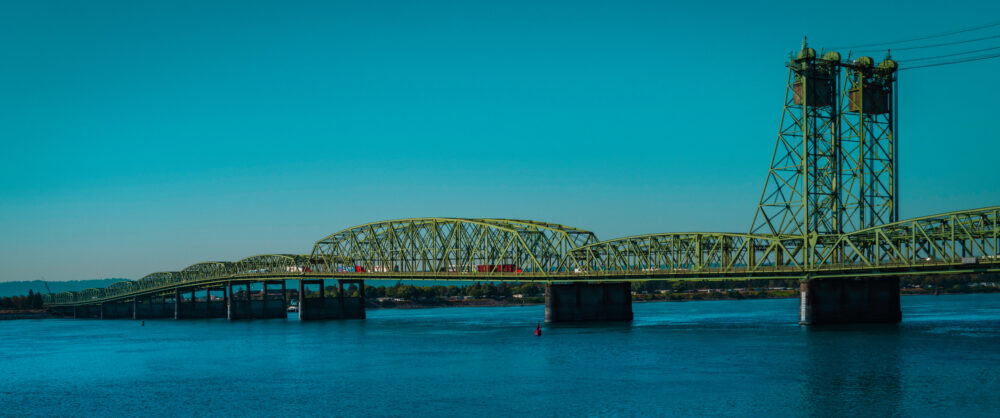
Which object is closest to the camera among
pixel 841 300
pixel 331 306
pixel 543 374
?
pixel 543 374

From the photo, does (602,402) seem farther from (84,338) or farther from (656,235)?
(84,338)

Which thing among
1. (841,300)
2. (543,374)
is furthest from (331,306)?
(543,374)

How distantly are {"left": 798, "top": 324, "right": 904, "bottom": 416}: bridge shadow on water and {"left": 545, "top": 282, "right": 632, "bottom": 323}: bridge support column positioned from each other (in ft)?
137

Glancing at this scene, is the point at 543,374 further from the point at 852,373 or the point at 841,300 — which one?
the point at 841,300

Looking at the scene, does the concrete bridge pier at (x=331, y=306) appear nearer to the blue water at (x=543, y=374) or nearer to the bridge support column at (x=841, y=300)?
the blue water at (x=543, y=374)

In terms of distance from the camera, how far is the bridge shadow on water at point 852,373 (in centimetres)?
5991

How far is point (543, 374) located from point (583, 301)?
220 feet

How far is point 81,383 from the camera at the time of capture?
85000 millimetres

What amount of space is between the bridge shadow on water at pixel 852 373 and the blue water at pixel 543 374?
0.61ft

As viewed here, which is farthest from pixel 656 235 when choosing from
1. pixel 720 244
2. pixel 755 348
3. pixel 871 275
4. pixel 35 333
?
pixel 35 333

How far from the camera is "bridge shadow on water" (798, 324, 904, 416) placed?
59.9 meters

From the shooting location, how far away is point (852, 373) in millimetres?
74062

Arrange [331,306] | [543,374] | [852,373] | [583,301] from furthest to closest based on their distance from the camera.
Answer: [331,306], [583,301], [543,374], [852,373]

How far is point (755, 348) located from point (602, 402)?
3684 cm
